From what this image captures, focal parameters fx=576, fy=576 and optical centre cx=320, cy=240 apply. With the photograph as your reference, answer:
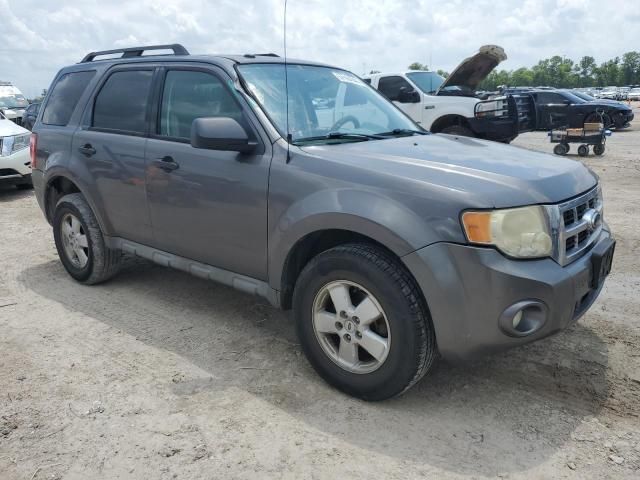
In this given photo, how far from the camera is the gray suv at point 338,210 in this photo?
2.66 metres

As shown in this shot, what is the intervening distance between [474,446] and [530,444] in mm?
265

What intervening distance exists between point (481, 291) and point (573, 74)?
133721mm

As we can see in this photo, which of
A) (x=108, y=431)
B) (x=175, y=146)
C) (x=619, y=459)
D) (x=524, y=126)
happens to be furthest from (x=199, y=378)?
(x=524, y=126)

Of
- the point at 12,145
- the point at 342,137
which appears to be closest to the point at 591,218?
the point at 342,137

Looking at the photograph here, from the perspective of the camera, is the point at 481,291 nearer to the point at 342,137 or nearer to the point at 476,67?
the point at 342,137

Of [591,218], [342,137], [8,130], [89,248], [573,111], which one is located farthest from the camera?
[573,111]

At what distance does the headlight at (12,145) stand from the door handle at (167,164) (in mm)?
6689

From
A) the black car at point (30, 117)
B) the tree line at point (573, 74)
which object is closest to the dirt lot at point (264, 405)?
the black car at point (30, 117)

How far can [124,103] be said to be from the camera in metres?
4.44

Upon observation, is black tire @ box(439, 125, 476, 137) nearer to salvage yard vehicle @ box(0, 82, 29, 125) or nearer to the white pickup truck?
the white pickup truck

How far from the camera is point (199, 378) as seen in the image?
3.38m

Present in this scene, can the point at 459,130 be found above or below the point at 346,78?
below

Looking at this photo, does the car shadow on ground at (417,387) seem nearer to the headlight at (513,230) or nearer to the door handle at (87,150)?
the headlight at (513,230)

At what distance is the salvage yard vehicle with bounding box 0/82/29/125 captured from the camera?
18484 mm
